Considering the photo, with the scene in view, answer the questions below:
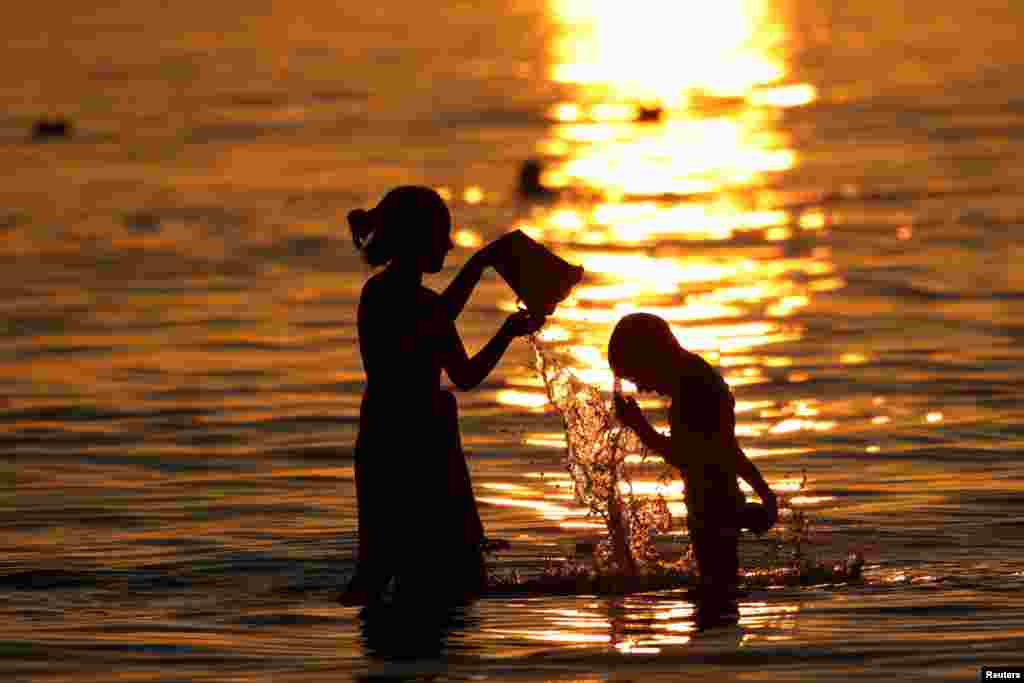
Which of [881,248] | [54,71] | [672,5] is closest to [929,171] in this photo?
[881,248]

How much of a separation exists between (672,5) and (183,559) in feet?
291

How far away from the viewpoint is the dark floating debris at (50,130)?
139ft

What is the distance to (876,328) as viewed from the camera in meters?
21.2

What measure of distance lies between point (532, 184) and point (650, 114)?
1194cm

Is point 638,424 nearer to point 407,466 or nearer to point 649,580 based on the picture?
point 407,466

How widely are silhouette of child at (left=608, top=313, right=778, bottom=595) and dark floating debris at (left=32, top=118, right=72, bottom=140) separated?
32.0 meters

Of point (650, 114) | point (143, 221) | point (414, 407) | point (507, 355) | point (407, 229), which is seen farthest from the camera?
point (650, 114)

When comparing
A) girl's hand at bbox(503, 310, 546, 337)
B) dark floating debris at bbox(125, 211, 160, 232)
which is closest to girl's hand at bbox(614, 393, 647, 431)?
girl's hand at bbox(503, 310, 546, 337)

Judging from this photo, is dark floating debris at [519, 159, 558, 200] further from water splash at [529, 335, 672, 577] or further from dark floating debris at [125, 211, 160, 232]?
water splash at [529, 335, 672, 577]

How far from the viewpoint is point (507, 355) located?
20734 millimetres

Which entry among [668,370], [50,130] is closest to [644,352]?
[668,370]

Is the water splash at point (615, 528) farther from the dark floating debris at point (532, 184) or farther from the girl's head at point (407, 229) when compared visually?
the dark floating debris at point (532, 184)

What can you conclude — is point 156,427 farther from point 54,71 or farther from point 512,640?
point 54,71

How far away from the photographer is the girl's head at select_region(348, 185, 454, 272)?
10656mm
